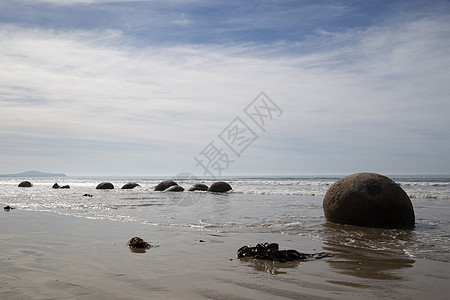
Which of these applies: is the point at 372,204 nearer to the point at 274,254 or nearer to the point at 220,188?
the point at 274,254

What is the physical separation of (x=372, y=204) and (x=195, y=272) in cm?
538

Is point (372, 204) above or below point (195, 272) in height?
above

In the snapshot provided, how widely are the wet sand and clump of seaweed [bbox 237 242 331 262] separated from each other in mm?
149

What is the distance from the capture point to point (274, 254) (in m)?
4.64

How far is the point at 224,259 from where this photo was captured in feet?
15.4

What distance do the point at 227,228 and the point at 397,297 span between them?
15.7 feet

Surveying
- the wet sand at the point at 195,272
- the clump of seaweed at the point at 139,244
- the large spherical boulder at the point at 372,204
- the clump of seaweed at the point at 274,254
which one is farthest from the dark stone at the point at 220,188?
the clump of seaweed at the point at 274,254

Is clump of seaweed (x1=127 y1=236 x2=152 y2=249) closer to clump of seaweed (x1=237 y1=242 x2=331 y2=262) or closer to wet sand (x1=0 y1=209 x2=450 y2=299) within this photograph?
wet sand (x1=0 y1=209 x2=450 y2=299)

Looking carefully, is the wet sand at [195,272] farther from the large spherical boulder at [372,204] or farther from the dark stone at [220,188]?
the dark stone at [220,188]

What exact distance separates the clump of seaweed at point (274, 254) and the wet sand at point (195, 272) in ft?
0.49

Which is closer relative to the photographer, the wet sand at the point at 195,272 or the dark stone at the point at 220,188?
the wet sand at the point at 195,272

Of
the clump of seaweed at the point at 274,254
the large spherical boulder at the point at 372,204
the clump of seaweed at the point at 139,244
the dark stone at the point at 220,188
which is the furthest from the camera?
the dark stone at the point at 220,188

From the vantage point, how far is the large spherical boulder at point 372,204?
7.83 metres

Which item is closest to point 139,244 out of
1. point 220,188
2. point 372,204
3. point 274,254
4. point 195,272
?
point 195,272
